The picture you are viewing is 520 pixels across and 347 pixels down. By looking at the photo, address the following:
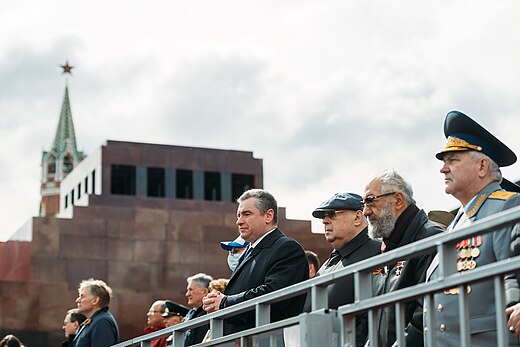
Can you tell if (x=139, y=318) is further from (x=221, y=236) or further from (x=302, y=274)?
(x=302, y=274)

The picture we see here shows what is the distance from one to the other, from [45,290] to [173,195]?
1878 cm

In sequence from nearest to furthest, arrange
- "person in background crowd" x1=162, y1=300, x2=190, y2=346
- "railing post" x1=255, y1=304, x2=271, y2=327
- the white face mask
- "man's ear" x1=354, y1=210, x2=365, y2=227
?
"railing post" x1=255, y1=304, x2=271, y2=327 < "man's ear" x1=354, y1=210, x2=365, y2=227 < the white face mask < "person in background crowd" x1=162, y1=300, x2=190, y2=346

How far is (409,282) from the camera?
18.5 feet

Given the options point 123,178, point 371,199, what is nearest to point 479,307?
point 371,199

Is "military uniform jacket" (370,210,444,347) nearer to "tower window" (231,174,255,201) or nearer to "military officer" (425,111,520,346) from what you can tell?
"military officer" (425,111,520,346)

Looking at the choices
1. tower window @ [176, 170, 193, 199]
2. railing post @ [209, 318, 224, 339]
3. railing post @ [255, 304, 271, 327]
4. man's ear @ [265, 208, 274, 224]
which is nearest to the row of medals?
railing post @ [255, 304, 271, 327]

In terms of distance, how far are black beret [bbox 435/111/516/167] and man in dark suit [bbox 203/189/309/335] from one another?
1.40 m

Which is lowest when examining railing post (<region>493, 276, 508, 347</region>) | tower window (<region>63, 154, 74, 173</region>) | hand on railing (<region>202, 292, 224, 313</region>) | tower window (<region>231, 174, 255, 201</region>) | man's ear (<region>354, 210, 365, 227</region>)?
railing post (<region>493, 276, 508, 347</region>)

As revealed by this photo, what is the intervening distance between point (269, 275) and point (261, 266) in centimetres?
12

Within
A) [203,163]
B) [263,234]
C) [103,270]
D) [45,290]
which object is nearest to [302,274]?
[263,234]

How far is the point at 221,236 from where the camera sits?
28594 mm

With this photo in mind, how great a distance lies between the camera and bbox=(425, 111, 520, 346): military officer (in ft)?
16.3

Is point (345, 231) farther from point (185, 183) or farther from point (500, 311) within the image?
point (185, 183)

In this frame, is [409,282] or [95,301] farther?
[95,301]
